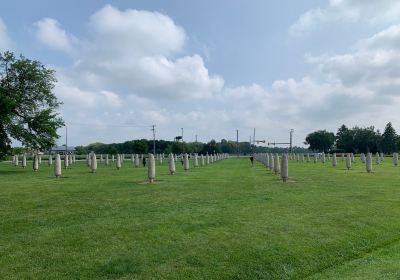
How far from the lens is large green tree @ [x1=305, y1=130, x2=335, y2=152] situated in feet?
436

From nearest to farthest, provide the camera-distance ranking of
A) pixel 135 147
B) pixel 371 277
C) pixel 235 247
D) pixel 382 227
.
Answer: pixel 371 277 < pixel 235 247 < pixel 382 227 < pixel 135 147

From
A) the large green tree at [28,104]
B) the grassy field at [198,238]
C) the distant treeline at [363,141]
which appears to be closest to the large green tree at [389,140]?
the distant treeline at [363,141]

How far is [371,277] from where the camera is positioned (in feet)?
21.1

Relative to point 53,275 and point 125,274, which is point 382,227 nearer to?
point 125,274

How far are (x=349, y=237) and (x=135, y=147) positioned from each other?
9982cm

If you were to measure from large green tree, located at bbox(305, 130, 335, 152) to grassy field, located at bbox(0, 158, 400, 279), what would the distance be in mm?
124346

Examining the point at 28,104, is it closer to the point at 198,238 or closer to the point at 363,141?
the point at 198,238

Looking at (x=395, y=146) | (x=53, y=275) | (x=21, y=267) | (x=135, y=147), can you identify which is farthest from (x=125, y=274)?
(x=395, y=146)

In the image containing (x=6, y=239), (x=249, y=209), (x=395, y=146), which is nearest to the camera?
(x=6, y=239)

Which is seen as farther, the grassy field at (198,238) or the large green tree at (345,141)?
the large green tree at (345,141)

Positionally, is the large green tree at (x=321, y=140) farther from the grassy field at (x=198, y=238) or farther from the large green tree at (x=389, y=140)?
the grassy field at (x=198, y=238)

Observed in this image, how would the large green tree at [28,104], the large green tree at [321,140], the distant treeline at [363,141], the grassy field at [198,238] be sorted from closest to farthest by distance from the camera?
1. the grassy field at [198,238]
2. the large green tree at [28,104]
3. the distant treeline at [363,141]
4. the large green tree at [321,140]

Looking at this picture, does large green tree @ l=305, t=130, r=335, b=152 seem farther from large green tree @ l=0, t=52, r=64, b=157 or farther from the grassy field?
the grassy field

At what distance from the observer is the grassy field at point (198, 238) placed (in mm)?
6754
